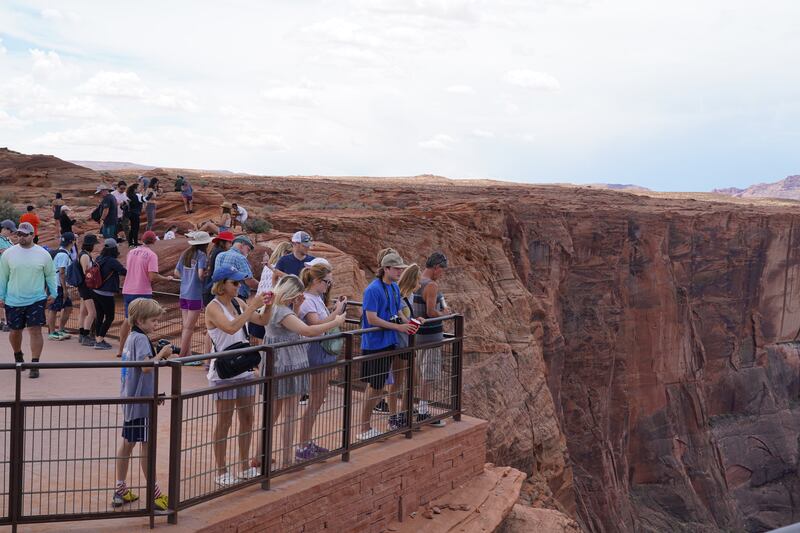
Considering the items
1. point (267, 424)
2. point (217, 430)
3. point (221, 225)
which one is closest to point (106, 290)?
point (221, 225)

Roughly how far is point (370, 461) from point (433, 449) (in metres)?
1.17

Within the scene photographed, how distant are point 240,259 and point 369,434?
2326 millimetres

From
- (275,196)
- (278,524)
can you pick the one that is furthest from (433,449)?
(275,196)

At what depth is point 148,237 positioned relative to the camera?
11672mm

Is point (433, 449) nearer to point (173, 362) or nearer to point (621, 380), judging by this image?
point (173, 362)

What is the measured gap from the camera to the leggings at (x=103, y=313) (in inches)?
492

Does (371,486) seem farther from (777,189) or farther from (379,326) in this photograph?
(777,189)

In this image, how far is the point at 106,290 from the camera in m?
12.2

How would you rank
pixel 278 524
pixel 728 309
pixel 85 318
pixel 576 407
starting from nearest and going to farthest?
pixel 278 524, pixel 85 318, pixel 576 407, pixel 728 309

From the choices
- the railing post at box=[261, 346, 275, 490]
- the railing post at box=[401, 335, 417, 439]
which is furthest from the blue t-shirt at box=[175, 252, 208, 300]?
the railing post at box=[261, 346, 275, 490]

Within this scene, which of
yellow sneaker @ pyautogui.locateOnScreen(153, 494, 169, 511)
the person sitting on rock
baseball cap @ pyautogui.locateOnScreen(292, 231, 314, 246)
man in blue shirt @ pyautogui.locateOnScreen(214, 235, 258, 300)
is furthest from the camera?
the person sitting on rock

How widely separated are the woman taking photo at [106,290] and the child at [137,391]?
5.20 meters

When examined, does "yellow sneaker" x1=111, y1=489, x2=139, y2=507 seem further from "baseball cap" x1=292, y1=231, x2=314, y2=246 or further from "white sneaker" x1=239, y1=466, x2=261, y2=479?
"baseball cap" x1=292, y1=231, x2=314, y2=246

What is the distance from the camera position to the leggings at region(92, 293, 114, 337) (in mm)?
12492
